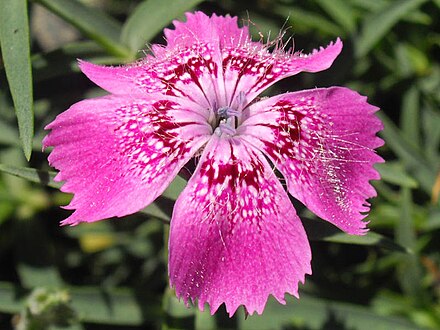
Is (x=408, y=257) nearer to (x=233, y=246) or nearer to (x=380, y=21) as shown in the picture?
(x=380, y=21)

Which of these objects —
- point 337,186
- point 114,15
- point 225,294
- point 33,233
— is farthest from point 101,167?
point 114,15

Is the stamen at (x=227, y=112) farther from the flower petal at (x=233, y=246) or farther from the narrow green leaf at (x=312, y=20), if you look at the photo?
the narrow green leaf at (x=312, y=20)

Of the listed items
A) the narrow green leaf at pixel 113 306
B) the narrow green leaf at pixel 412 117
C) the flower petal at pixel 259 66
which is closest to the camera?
the flower petal at pixel 259 66

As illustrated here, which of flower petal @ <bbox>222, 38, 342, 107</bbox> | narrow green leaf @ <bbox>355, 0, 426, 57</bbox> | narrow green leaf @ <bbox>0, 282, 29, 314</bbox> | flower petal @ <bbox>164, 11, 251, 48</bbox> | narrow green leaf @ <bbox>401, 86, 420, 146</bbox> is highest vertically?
narrow green leaf @ <bbox>355, 0, 426, 57</bbox>

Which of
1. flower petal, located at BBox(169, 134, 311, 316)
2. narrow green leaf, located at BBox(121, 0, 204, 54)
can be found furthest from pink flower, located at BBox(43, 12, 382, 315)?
narrow green leaf, located at BBox(121, 0, 204, 54)

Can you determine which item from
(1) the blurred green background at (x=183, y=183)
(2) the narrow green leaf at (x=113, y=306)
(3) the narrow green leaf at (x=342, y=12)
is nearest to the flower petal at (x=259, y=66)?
(1) the blurred green background at (x=183, y=183)

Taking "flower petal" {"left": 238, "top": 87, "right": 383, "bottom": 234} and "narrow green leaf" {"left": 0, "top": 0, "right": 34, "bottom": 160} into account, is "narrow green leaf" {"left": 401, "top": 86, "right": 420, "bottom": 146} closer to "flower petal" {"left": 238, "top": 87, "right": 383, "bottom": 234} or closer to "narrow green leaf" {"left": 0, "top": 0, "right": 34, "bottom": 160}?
"flower petal" {"left": 238, "top": 87, "right": 383, "bottom": 234}
